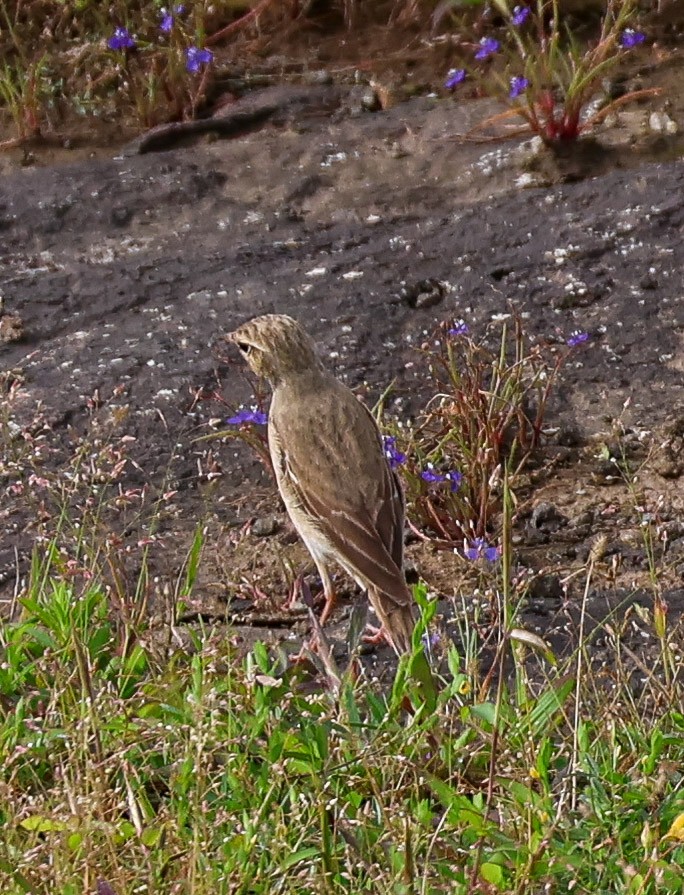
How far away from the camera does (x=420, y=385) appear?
6.00 m

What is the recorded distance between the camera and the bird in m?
4.39

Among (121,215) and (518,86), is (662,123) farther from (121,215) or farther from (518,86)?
(121,215)

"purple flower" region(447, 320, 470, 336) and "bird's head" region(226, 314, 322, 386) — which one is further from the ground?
"bird's head" region(226, 314, 322, 386)

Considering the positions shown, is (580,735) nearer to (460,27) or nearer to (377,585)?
(377,585)

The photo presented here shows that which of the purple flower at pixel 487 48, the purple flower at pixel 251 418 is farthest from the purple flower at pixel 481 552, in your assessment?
the purple flower at pixel 487 48

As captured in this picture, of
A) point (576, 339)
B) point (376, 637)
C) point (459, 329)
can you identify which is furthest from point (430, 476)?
point (576, 339)

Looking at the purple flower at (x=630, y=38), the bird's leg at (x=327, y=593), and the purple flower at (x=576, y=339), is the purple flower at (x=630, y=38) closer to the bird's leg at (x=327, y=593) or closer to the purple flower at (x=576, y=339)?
the purple flower at (x=576, y=339)

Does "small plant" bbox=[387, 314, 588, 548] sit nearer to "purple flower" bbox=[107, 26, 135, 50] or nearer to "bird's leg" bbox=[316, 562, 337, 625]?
"bird's leg" bbox=[316, 562, 337, 625]

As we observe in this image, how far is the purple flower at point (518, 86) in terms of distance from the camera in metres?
7.30

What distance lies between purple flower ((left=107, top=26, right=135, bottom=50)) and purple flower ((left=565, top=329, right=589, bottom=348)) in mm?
3802

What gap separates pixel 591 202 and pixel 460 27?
206 centimetres

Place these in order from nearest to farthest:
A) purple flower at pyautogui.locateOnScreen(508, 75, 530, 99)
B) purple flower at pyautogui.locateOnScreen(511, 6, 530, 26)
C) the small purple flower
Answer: the small purple flower → purple flower at pyautogui.locateOnScreen(508, 75, 530, 99) → purple flower at pyautogui.locateOnScreen(511, 6, 530, 26)

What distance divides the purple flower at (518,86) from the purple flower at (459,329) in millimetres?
1608

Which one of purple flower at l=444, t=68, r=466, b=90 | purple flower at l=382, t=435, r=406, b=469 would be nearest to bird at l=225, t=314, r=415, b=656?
purple flower at l=382, t=435, r=406, b=469
